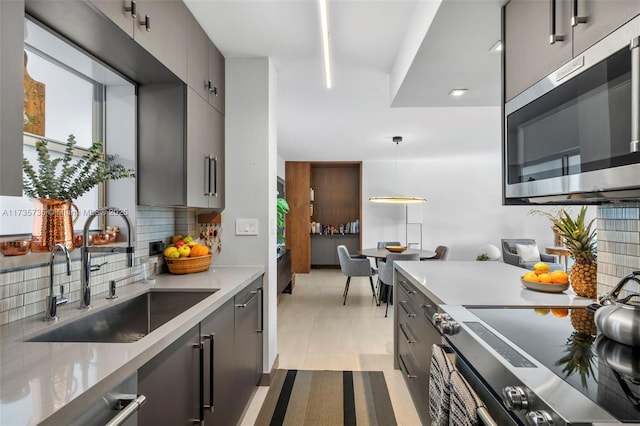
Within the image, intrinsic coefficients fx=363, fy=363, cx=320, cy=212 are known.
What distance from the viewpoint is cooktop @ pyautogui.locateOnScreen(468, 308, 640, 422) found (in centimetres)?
78

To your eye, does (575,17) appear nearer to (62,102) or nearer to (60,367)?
(60,367)

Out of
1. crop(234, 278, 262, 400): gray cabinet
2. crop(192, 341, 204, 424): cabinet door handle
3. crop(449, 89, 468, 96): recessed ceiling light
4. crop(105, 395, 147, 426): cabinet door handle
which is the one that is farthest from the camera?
crop(449, 89, 468, 96): recessed ceiling light

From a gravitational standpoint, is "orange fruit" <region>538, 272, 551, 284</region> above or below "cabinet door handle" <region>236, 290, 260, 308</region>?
above

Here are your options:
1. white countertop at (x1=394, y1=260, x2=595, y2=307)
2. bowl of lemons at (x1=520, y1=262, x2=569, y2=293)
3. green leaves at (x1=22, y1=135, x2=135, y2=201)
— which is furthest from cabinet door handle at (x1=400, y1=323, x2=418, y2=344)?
green leaves at (x1=22, y1=135, x2=135, y2=201)

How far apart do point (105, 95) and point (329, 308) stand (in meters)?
3.80

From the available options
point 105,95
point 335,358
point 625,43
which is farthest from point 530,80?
point 335,358

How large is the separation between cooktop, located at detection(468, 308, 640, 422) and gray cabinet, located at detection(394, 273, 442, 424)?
427 millimetres

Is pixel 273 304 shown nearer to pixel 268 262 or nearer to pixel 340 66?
pixel 268 262

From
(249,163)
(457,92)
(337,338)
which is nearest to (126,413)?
(249,163)

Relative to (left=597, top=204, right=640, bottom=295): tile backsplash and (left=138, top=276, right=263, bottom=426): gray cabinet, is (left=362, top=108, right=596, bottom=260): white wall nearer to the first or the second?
(left=138, top=276, right=263, bottom=426): gray cabinet

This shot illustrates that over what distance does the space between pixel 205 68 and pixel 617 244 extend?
245 cm

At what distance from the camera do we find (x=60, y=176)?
5.39 ft

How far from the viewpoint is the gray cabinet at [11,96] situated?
91cm

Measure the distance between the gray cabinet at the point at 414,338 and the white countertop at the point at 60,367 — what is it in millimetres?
1148
